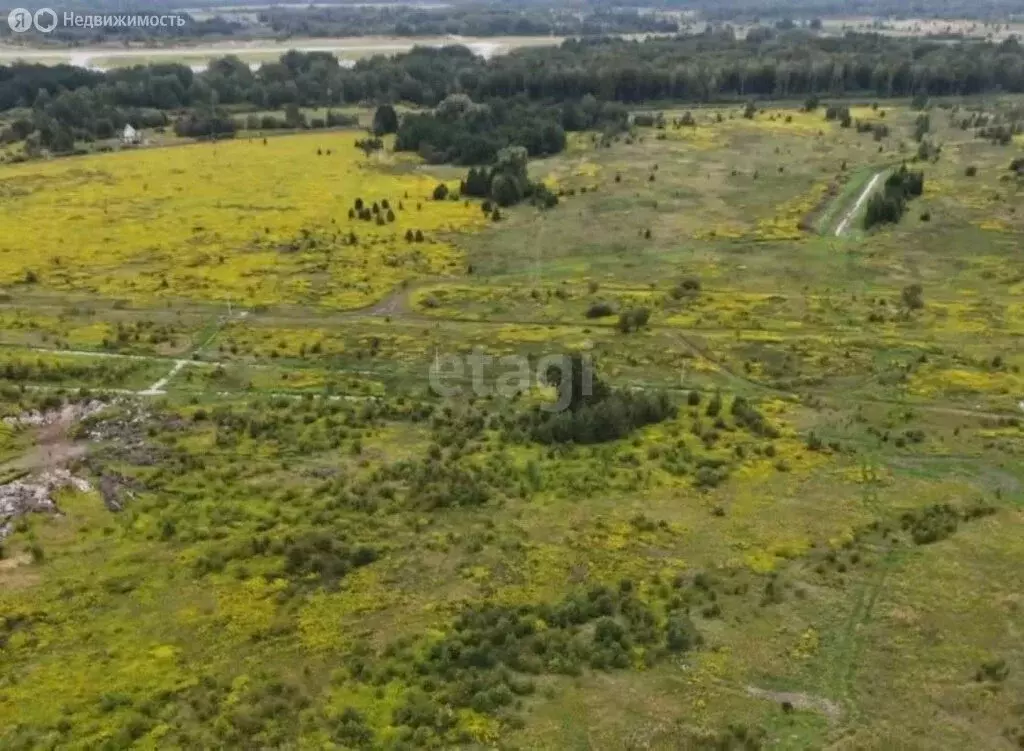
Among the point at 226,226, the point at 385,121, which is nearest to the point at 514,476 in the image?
the point at 226,226

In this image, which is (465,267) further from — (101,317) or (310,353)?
(101,317)

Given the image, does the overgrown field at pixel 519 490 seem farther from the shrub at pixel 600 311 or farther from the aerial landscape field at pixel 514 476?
the shrub at pixel 600 311

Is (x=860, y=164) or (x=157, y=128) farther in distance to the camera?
(x=157, y=128)

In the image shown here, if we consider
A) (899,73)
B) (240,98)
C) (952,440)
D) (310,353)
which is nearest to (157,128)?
(240,98)

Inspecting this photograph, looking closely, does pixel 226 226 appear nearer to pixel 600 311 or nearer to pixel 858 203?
pixel 600 311

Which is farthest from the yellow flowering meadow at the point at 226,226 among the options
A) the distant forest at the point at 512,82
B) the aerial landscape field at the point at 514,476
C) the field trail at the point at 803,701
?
the field trail at the point at 803,701

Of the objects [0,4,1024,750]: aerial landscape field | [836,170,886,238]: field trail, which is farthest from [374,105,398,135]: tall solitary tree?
[836,170,886,238]: field trail
